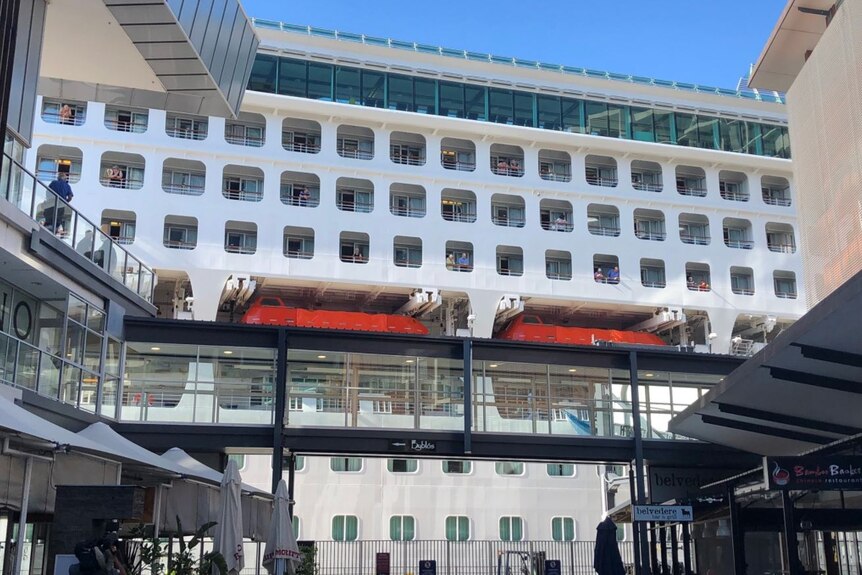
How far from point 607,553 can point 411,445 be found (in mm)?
4983

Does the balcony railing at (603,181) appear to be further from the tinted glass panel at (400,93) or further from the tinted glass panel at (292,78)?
the tinted glass panel at (292,78)

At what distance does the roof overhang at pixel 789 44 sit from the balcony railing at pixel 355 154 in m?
15.4

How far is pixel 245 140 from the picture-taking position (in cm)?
3453

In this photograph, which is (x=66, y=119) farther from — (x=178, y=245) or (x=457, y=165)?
(x=457, y=165)

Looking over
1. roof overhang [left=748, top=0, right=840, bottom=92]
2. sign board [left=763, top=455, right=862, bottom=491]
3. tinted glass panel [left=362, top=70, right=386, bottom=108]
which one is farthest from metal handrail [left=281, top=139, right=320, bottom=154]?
sign board [left=763, top=455, right=862, bottom=491]

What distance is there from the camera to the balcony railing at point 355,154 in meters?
35.9

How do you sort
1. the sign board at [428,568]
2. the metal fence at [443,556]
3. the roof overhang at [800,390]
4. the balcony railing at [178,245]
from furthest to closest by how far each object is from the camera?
the balcony railing at [178,245]
the metal fence at [443,556]
the sign board at [428,568]
the roof overhang at [800,390]

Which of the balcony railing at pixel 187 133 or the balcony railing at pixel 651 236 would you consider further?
the balcony railing at pixel 651 236

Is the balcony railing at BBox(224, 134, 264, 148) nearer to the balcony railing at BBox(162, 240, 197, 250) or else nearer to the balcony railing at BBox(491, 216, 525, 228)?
the balcony railing at BBox(162, 240, 197, 250)

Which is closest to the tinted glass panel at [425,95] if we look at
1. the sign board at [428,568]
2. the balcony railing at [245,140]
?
the balcony railing at [245,140]

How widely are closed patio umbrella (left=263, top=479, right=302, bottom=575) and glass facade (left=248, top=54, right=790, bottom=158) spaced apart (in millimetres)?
22121

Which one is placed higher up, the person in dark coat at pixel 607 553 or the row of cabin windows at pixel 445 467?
the row of cabin windows at pixel 445 467

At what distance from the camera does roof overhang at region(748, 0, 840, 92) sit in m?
21.7

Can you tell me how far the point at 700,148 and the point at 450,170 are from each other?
10261 millimetres
